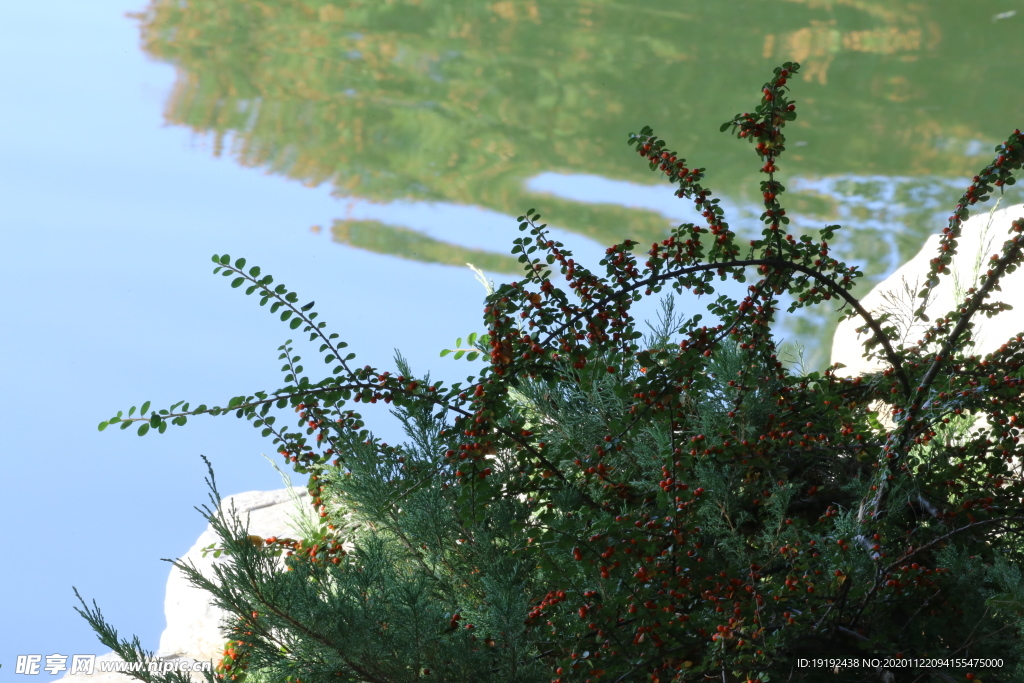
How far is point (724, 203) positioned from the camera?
4.98 metres

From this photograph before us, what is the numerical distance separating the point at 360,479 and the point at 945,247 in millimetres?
1228

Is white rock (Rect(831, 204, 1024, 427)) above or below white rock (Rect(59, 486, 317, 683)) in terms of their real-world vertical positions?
above

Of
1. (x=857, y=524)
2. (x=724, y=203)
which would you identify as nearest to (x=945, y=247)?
(x=857, y=524)

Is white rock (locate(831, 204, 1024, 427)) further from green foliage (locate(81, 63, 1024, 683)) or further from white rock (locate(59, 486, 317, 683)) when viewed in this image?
white rock (locate(59, 486, 317, 683))

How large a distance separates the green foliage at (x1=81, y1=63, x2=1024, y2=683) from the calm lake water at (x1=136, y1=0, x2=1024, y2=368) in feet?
10.6

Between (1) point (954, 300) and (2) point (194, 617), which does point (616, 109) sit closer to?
(1) point (954, 300)

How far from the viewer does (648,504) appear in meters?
1.71

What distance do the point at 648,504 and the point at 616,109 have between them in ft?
12.5

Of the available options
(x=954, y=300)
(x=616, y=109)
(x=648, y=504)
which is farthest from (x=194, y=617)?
(x=616, y=109)

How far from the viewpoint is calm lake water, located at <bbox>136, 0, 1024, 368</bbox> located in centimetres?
508

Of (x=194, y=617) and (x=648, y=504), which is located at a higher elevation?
(x=648, y=504)

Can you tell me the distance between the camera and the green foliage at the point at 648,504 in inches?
50.2

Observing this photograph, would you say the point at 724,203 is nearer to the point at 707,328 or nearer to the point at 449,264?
the point at 449,264

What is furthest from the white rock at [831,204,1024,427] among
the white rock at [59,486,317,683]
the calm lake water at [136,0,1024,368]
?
the white rock at [59,486,317,683]
